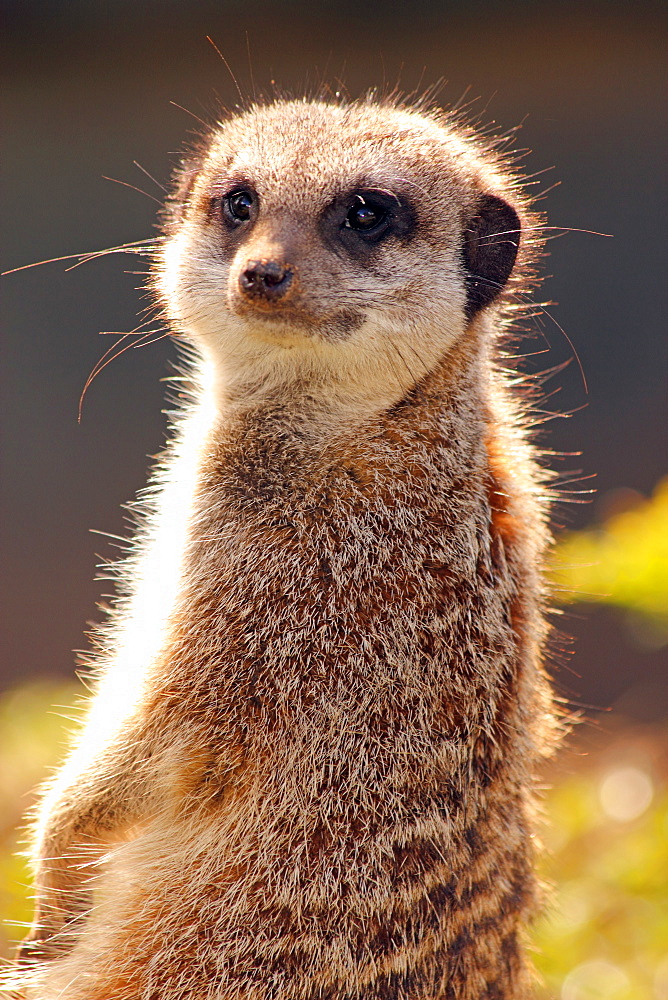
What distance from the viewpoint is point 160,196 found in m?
6.70

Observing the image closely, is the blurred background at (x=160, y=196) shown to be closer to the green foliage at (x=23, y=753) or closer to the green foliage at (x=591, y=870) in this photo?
the green foliage at (x=23, y=753)

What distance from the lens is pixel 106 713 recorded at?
→ 2.39 meters

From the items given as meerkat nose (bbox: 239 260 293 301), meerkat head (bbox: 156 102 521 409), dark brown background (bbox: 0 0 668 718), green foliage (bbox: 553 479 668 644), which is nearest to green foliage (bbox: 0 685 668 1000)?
green foliage (bbox: 553 479 668 644)

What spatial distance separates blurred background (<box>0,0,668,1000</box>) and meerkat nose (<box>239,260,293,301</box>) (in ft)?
9.73

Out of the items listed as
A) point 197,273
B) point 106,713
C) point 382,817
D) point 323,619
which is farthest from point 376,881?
point 197,273

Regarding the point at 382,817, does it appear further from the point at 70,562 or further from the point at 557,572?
the point at 70,562

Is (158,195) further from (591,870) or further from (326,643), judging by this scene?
(326,643)

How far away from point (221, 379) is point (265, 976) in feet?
4.39

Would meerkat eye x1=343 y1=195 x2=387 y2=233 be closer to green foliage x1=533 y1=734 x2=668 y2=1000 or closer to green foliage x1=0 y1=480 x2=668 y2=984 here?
green foliage x1=0 y1=480 x2=668 y2=984

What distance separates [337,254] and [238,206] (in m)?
0.35

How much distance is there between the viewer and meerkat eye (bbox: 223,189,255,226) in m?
2.42

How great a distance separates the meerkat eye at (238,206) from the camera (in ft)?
7.94

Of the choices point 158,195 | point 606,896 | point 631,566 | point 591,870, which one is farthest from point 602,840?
point 158,195

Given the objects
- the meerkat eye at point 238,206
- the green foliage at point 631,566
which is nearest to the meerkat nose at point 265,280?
the meerkat eye at point 238,206
